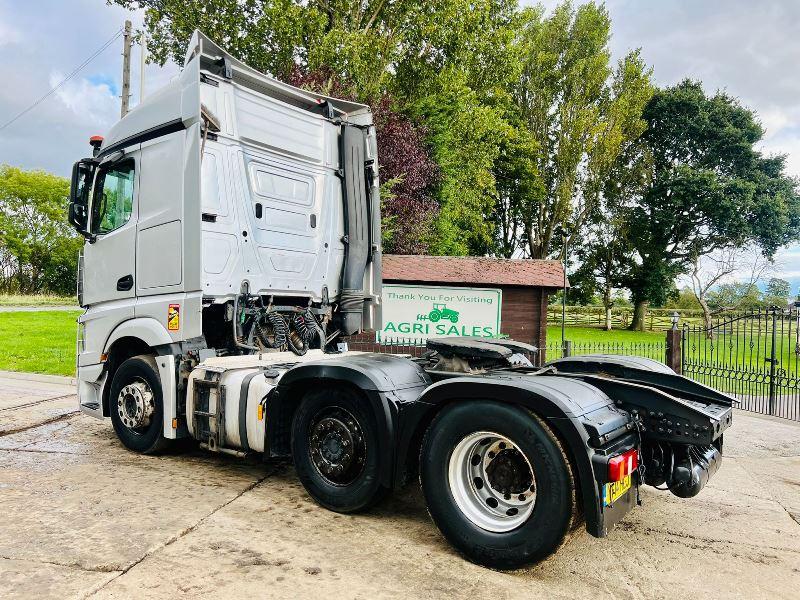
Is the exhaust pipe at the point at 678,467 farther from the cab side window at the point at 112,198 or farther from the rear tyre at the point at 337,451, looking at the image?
the cab side window at the point at 112,198

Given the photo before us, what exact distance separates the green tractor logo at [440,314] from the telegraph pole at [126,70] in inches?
472

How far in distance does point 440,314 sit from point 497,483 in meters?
7.06

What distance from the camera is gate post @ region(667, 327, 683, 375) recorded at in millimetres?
10477

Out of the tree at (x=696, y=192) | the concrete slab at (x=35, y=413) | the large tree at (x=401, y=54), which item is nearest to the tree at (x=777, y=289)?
the tree at (x=696, y=192)

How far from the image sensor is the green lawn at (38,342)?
1368 centimetres

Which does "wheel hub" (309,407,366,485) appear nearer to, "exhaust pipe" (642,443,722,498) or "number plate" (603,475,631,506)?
"number plate" (603,475,631,506)

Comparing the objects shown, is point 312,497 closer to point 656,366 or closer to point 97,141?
point 656,366

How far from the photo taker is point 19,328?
21672mm

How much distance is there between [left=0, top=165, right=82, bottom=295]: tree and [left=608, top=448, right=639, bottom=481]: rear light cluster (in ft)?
189

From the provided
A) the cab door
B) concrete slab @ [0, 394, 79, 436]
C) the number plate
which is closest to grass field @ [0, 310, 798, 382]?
concrete slab @ [0, 394, 79, 436]

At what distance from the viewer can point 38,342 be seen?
1822cm

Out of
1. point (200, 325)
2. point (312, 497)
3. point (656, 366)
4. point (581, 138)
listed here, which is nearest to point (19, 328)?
point (200, 325)

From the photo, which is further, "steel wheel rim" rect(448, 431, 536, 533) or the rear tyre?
the rear tyre

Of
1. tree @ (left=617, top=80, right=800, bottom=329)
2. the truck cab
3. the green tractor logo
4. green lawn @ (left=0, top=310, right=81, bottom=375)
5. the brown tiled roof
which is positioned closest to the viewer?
the truck cab
